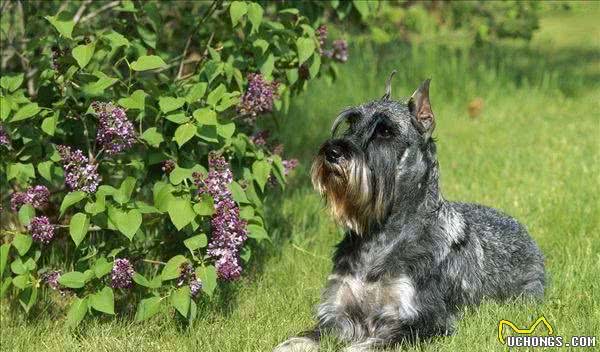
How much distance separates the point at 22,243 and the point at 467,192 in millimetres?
4927

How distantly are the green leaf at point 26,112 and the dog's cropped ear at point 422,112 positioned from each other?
2.45 metres

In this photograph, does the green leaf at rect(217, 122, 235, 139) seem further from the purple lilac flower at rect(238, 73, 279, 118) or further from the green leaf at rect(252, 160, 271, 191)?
the purple lilac flower at rect(238, 73, 279, 118)

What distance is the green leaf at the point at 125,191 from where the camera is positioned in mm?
5688

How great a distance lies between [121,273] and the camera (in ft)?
Result: 19.0

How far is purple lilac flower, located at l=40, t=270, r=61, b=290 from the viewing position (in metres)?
6.04

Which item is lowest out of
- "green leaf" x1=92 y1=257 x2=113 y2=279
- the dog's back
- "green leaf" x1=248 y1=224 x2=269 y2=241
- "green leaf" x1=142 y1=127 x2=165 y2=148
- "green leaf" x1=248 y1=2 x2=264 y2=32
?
the dog's back

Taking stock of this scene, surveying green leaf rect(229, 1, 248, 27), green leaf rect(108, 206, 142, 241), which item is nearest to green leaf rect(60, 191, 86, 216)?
A: green leaf rect(108, 206, 142, 241)

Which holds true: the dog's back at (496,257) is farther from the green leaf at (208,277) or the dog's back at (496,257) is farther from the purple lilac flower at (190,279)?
the purple lilac flower at (190,279)

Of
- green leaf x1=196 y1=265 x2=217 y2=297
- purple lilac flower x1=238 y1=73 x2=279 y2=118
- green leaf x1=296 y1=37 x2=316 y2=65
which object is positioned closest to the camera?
green leaf x1=196 y1=265 x2=217 y2=297

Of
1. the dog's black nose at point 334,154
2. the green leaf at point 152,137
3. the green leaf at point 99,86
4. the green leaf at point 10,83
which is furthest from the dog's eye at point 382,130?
the green leaf at point 10,83

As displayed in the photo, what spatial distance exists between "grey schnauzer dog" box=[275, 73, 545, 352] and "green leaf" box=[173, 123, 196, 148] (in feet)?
2.84

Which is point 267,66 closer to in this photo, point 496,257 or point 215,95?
point 215,95

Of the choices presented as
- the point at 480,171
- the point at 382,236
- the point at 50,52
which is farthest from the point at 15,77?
the point at 480,171

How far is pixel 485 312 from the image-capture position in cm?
577
